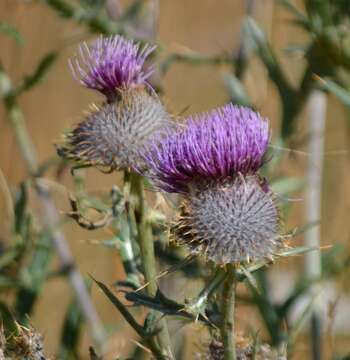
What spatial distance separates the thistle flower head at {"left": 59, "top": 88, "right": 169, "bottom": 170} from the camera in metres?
2.03

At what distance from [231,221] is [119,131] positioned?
0.43 meters

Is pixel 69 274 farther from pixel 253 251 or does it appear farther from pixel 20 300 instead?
pixel 253 251

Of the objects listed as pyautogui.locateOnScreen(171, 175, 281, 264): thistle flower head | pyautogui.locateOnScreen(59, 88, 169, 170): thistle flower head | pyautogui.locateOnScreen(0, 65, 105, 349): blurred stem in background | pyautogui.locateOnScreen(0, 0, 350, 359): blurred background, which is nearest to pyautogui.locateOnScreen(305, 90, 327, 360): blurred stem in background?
pyautogui.locateOnScreen(0, 0, 350, 359): blurred background

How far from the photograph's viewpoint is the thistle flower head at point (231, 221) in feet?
5.53

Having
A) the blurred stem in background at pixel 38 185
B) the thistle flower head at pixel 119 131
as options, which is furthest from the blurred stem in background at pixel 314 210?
the thistle flower head at pixel 119 131

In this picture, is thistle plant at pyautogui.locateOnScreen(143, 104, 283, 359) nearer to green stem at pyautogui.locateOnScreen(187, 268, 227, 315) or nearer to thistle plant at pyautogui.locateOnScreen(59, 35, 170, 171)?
green stem at pyautogui.locateOnScreen(187, 268, 227, 315)

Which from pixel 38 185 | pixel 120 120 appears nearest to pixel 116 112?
pixel 120 120

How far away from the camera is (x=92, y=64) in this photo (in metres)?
2.03

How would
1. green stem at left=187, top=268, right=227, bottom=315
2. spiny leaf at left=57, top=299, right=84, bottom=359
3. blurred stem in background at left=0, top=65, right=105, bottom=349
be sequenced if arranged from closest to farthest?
green stem at left=187, top=268, right=227, bottom=315, spiny leaf at left=57, top=299, right=84, bottom=359, blurred stem in background at left=0, top=65, right=105, bottom=349

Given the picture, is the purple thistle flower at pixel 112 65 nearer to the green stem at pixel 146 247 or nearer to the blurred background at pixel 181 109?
the green stem at pixel 146 247

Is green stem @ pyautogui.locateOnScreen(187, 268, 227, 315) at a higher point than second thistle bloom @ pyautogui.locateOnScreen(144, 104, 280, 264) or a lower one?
lower

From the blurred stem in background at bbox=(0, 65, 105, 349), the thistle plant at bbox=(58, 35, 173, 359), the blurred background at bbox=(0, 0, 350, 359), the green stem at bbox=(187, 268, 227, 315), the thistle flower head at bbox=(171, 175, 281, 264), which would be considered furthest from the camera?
the blurred background at bbox=(0, 0, 350, 359)

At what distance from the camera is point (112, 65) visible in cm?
200

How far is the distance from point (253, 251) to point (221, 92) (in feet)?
12.4
